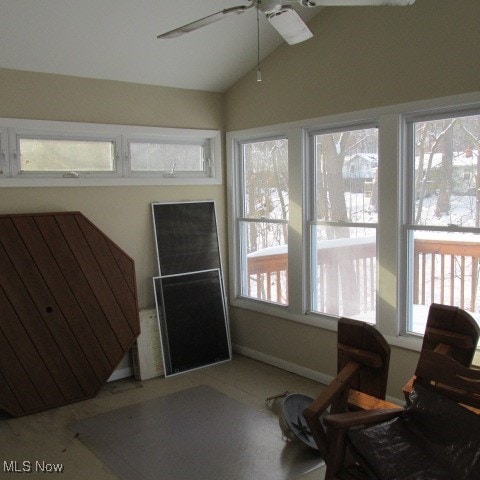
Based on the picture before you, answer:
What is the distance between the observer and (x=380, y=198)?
379 cm

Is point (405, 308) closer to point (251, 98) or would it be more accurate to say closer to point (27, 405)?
point (251, 98)

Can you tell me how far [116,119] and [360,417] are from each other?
3.32 meters

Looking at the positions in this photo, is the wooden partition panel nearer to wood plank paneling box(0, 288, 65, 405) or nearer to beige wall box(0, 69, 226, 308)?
wood plank paneling box(0, 288, 65, 405)

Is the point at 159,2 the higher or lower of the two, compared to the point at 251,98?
higher

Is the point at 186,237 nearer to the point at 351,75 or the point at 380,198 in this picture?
the point at 380,198

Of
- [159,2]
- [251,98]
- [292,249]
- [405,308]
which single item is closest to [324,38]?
[251,98]

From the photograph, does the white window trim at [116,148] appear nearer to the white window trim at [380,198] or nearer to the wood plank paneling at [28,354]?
the white window trim at [380,198]

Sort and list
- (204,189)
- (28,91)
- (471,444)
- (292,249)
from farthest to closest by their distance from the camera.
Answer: (204,189) < (292,249) < (28,91) < (471,444)

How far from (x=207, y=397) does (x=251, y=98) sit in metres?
2.69

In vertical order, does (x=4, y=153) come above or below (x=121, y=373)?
above

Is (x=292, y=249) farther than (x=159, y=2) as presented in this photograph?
Yes

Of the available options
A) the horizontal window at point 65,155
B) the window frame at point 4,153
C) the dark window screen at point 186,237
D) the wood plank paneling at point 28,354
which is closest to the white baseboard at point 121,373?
the wood plank paneling at point 28,354

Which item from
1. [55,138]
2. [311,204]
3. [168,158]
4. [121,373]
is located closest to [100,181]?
[55,138]

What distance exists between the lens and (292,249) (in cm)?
455
